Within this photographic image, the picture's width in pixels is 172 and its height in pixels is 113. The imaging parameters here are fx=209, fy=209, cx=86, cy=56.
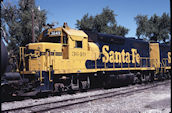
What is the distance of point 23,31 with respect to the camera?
92.7 ft

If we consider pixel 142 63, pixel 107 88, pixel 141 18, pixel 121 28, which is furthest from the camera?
pixel 141 18

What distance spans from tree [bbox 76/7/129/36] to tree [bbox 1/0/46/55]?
55.0ft

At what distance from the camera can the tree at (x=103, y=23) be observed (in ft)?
148

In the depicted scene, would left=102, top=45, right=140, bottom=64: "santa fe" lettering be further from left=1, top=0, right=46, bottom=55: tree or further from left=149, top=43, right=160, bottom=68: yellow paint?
left=1, top=0, right=46, bottom=55: tree

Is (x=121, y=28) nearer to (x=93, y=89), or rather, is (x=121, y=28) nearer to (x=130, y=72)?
(x=130, y=72)

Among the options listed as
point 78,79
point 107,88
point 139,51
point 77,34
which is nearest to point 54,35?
point 77,34

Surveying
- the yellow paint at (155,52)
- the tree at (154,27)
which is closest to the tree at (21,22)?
the yellow paint at (155,52)

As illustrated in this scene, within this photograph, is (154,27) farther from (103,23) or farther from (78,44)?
(78,44)

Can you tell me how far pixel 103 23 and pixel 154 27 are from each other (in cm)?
1575

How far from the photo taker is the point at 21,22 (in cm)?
2919

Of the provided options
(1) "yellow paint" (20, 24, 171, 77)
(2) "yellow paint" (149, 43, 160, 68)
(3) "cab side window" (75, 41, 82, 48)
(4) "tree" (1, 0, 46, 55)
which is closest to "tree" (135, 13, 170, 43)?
(4) "tree" (1, 0, 46, 55)

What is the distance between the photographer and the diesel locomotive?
10594 millimetres

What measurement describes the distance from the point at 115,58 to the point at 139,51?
12.6 feet

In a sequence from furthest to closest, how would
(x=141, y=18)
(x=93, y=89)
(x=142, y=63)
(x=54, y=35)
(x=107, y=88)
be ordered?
(x=141, y=18), (x=142, y=63), (x=107, y=88), (x=93, y=89), (x=54, y=35)
